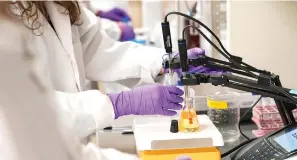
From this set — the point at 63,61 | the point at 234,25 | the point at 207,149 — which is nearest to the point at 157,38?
the point at 234,25

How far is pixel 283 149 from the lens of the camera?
3.23 ft

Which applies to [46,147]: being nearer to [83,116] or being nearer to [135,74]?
[83,116]

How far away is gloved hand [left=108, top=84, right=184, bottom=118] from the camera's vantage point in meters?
1.05

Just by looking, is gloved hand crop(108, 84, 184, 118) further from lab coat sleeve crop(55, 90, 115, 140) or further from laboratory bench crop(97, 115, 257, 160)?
laboratory bench crop(97, 115, 257, 160)

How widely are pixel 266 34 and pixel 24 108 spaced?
97 cm

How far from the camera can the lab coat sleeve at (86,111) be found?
0.94 m

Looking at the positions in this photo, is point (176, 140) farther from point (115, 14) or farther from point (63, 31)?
point (115, 14)

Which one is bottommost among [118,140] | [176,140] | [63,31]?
[118,140]

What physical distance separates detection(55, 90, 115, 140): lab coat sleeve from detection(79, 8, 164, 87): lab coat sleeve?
18.6 inches

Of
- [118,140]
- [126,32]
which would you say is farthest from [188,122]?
[126,32]

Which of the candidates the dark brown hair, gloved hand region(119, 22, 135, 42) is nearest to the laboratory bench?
the dark brown hair

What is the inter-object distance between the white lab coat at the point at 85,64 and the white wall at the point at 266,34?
0.30 metres

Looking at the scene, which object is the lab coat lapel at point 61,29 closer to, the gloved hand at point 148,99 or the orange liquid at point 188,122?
the gloved hand at point 148,99

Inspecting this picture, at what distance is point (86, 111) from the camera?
3.22ft
